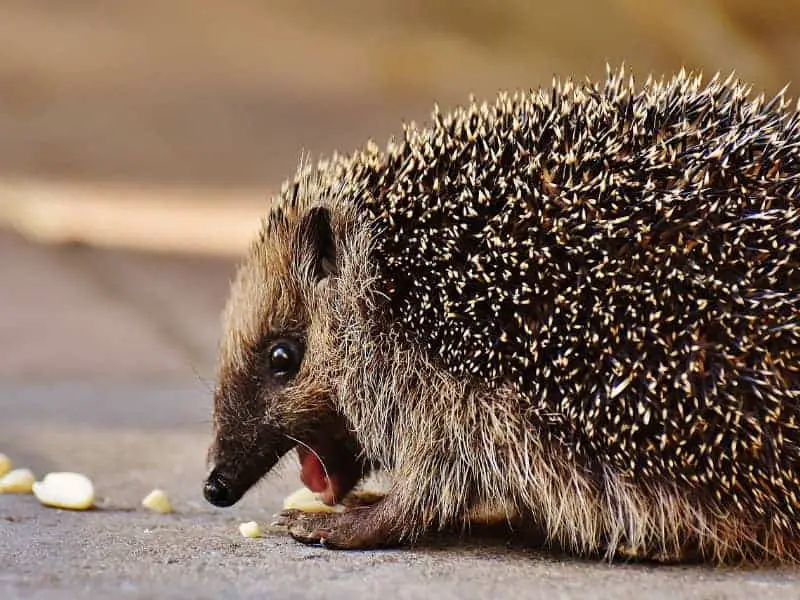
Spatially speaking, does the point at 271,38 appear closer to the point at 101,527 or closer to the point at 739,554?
the point at 101,527

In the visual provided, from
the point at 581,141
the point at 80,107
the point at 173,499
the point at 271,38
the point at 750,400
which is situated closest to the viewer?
the point at 750,400

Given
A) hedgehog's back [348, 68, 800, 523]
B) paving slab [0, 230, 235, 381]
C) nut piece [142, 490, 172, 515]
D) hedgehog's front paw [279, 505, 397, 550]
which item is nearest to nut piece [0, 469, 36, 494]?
nut piece [142, 490, 172, 515]

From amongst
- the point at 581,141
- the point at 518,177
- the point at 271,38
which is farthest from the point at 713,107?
the point at 271,38

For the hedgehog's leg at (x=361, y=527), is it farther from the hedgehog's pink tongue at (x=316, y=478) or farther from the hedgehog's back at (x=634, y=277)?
the hedgehog's back at (x=634, y=277)

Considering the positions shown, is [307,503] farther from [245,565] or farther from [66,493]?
[245,565]

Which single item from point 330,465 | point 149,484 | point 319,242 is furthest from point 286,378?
point 149,484

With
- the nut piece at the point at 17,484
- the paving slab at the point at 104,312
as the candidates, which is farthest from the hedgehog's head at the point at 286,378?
the paving slab at the point at 104,312
